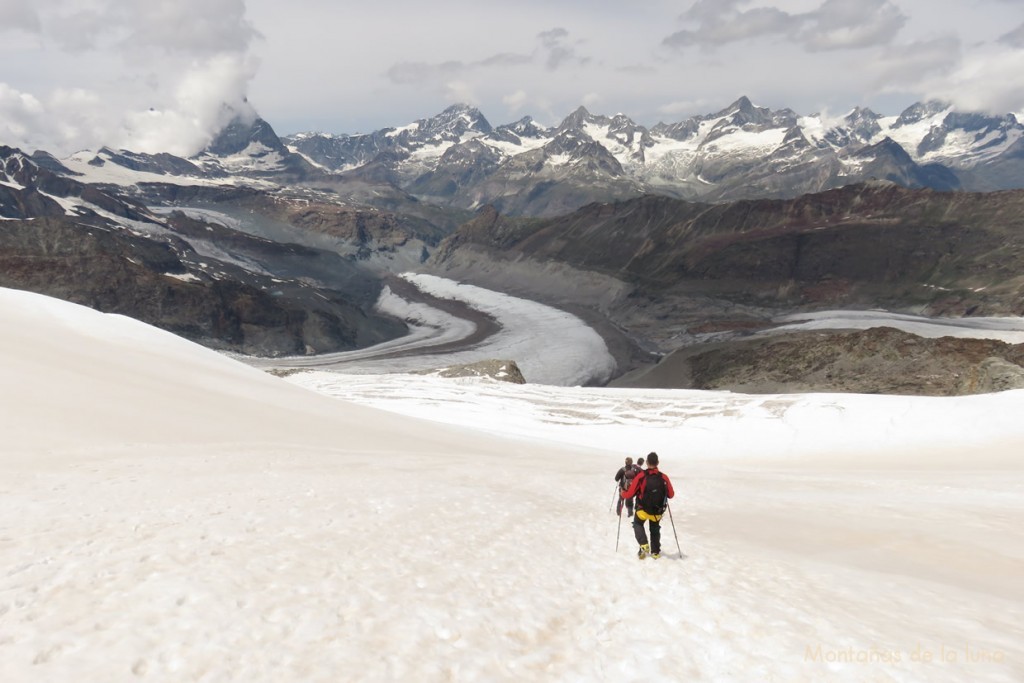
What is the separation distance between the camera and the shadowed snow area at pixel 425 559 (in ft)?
23.3

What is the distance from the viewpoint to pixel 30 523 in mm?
9797

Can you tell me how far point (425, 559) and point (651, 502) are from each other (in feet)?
15.2

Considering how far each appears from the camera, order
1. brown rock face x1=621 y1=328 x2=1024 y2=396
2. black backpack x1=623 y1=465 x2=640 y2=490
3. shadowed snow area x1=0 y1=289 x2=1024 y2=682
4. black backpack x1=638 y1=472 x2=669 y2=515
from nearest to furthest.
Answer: shadowed snow area x1=0 y1=289 x2=1024 y2=682, black backpack x1=638 y1=472 x2=669 y2=515, black backpack x1=623 y1=465 x2=640 y2=490, brown rock face x1=621 y1=328 x2=1024 y2=396

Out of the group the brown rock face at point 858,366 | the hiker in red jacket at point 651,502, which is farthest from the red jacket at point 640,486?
the brown rock face at point 858,366

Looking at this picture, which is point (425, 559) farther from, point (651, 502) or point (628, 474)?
point (628, 474)

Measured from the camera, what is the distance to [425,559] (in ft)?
34.3

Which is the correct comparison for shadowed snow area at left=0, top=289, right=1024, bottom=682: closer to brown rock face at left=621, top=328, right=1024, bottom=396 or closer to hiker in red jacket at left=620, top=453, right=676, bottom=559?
hiker in red jacket at left=620, top=453, right=676, bottom=559

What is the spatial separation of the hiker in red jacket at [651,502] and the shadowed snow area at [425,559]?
15.6 inches

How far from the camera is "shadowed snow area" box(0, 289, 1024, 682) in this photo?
7109mm

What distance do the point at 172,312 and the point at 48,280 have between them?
22402 millimetres

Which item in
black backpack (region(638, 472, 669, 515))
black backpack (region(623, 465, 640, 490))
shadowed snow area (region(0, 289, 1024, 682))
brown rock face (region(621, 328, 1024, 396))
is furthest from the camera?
brown rock face (region(621, 328, 1024, 396))

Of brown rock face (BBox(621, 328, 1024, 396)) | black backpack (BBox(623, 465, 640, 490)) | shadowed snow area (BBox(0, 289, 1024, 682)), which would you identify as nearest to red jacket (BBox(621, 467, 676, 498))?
shadowed snow area (BBox(0, 289, 1024, 682))

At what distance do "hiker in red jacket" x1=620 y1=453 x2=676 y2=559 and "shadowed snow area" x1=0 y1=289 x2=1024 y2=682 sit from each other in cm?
40

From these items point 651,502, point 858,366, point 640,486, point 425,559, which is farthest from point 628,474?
point 858,366
